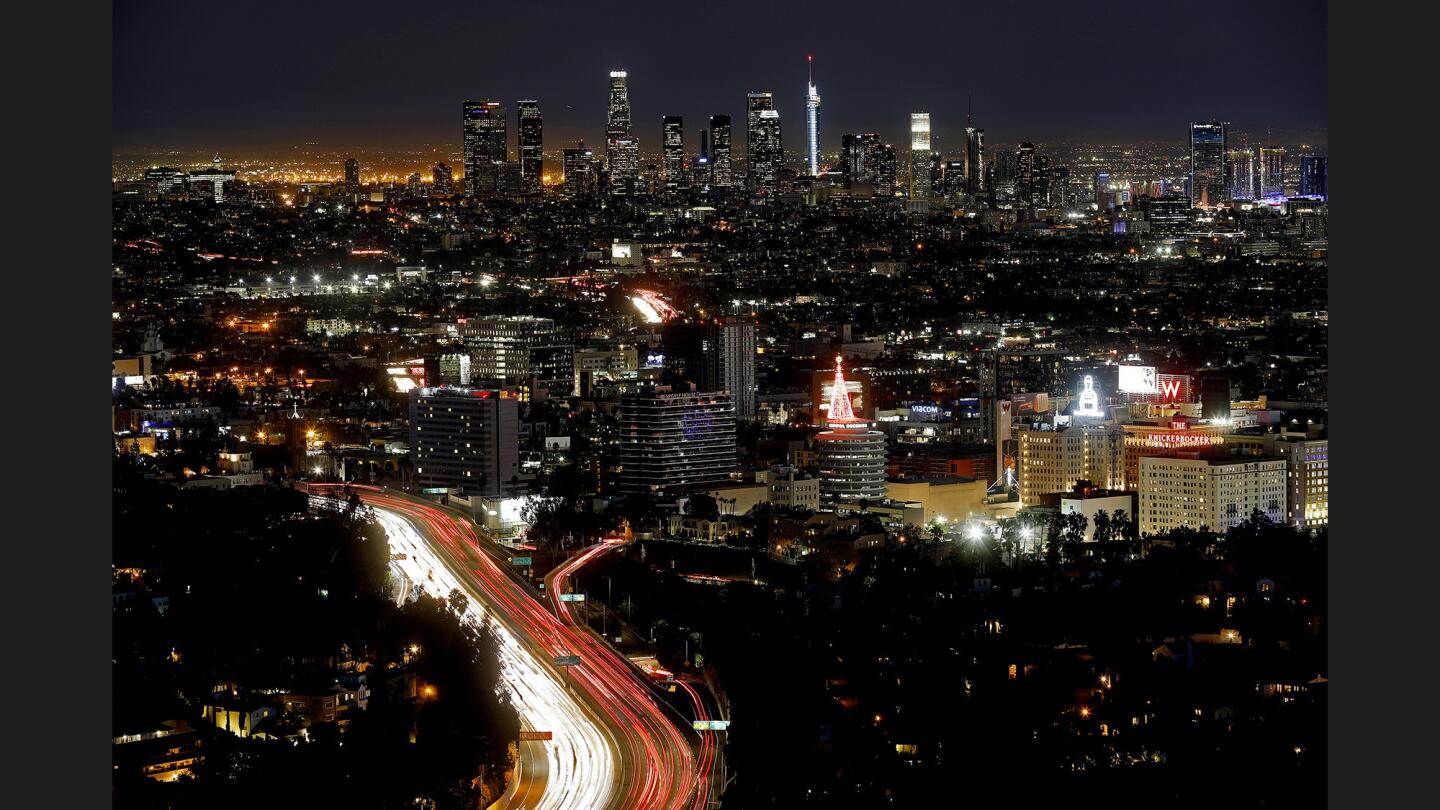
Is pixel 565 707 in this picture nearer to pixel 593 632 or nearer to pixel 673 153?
pixel 593 632

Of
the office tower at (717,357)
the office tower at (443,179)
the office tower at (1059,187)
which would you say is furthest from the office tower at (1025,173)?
the office tower at (717,357)

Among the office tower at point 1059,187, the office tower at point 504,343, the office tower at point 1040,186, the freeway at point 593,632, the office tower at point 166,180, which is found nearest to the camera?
the freeway at point 593,632

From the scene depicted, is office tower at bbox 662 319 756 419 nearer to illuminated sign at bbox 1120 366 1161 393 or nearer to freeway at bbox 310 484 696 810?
illuminated sign at bbox 1120 366 1161 393

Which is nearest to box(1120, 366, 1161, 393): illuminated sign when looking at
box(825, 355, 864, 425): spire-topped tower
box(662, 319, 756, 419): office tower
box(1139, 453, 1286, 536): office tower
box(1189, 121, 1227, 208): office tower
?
box(825, 355, 864, 425): spire-topped tower

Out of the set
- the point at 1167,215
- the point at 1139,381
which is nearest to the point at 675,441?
the point at 1139,381

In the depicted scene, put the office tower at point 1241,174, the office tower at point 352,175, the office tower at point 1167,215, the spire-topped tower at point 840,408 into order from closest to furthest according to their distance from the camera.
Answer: the spire-topped tower at point 840,408
the office tower at point 352,175
the office tower at point 1241,174
the office tower at point 1167,215

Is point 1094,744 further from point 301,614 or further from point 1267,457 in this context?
point 1267,457

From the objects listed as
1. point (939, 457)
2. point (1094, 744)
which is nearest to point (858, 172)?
point (939, 457)

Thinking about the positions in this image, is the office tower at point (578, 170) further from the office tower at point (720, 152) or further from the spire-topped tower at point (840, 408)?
the spire-topped tower at point (840, 408)
